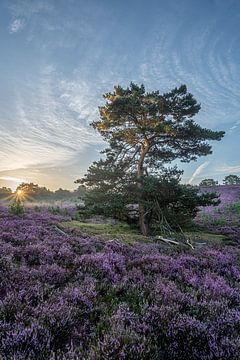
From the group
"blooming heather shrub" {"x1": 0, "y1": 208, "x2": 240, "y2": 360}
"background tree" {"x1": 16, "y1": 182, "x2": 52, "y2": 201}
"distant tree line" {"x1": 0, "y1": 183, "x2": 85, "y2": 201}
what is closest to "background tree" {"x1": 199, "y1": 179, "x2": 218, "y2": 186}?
"distant tree line" {"x1": 0, "y1": 183, "x2": 85, "y2": 201}

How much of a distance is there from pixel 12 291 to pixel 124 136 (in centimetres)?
1373

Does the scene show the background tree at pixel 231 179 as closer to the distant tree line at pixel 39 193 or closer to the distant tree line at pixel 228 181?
the distant tree line at pixel 228 181

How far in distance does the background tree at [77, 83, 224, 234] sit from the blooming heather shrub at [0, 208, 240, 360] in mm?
8748

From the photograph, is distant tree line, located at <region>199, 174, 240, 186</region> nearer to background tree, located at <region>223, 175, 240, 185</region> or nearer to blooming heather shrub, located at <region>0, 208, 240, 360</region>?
background tree, located at <region>223, 175, 240, 185</region>

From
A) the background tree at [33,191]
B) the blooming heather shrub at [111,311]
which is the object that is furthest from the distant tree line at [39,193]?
the blooming heather shrub at [111,311]

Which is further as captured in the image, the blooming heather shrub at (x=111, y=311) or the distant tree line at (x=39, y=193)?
the distant tree line at (x=39, y=193)

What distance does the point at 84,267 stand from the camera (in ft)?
20.5

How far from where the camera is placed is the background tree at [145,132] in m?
15.3

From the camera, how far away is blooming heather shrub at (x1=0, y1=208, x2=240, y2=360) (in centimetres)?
281

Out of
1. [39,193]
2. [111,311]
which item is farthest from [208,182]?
[111,311]

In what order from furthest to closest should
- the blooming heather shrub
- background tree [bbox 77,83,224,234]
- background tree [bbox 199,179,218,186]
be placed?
1. background tree [bbox 199,179,218,186]
2. background tree [bbox 77,83,224,234]
3. the blooming heather shrub

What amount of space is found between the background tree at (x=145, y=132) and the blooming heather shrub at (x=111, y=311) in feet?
28.7

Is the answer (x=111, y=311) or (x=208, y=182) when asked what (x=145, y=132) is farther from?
(x=208, y=182)

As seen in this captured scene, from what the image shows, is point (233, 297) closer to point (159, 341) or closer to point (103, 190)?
point (159, 341)
